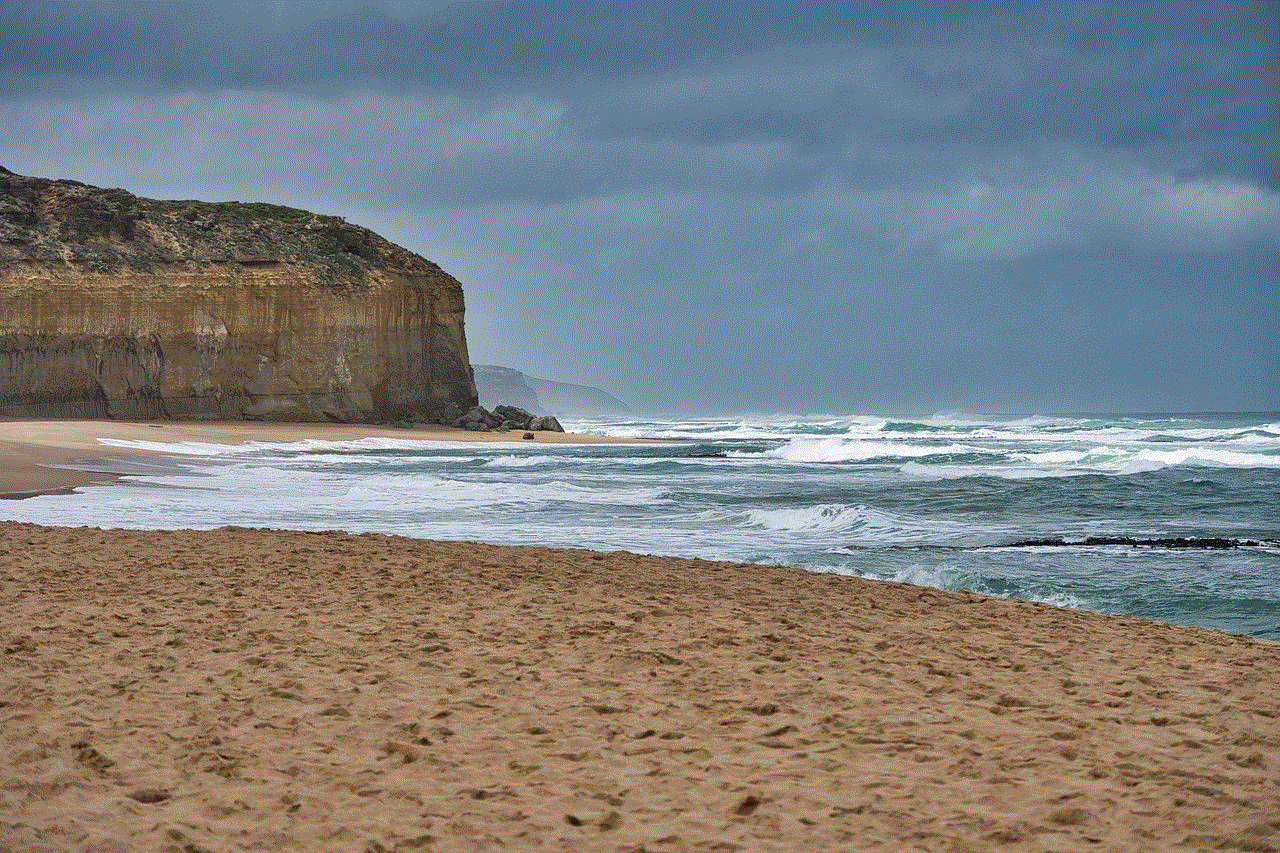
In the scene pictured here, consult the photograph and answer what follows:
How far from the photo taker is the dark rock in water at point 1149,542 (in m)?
14.5

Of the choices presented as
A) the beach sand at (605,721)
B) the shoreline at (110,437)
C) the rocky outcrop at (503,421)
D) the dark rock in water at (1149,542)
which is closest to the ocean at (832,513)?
the dark rock in water at (1149,542)

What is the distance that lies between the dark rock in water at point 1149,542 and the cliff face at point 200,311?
3720cm

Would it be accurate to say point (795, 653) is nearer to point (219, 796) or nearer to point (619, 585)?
point (619, 585)

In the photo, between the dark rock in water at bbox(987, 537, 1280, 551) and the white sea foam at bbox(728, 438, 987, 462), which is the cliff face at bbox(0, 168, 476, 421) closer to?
the white sea foam at bbox(728, 438, 987, 462)

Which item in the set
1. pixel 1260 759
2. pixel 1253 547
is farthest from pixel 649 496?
pixel 1260 759

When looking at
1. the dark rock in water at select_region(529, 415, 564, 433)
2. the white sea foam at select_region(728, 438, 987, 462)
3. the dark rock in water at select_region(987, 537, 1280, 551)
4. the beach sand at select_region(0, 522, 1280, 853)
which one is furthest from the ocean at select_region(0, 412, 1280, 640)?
the dark rock in water at select_region(529, 415, 564, 433)

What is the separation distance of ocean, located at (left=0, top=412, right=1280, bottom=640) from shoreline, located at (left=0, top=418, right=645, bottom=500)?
1145mm

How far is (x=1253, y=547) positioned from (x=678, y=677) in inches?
427

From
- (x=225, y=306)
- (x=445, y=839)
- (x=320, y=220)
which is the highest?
(x=320, y=220)

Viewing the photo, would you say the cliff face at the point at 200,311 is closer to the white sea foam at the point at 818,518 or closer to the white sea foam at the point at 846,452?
the white sea foam at the point at 846,452

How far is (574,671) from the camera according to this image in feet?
21.0

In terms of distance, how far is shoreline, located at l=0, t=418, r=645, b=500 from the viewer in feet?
64.1

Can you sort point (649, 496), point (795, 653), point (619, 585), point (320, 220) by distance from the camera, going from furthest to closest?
point (320, 220) → point (649, 496) → point (619, 585) → point (795, 653)

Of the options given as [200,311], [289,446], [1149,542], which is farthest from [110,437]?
[1149,542]
